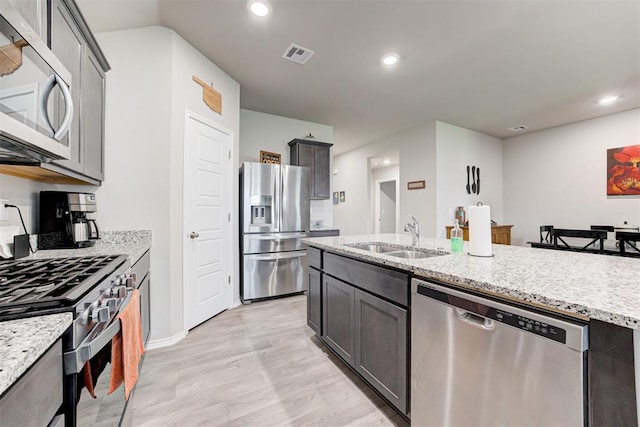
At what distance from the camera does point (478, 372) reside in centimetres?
102

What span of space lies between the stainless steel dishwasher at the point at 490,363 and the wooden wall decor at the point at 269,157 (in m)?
3.33

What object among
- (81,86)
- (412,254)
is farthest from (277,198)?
(81,86)

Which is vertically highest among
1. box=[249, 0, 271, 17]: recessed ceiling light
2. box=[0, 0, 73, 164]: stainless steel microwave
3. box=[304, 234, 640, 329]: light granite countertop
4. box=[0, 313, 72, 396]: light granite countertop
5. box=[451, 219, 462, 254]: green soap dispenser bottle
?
box=[249, 0, 271, 17]: recessed ceiling light

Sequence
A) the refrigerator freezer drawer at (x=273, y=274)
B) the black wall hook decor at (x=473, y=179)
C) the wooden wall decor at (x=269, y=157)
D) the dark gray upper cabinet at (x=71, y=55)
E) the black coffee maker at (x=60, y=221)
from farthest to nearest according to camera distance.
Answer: the black wall hook decor at (x=473, y=179) → the wooden wall decor at (x=269, y=157) → the refrigerator freezer drawer at (x=273, y=274) → the black coffee maker at (x=60, y=221) → the dark gray upper cabinet at (x=71, y=55)

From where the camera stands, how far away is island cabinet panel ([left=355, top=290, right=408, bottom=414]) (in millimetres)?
1381

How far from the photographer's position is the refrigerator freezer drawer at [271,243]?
3328 millimetres

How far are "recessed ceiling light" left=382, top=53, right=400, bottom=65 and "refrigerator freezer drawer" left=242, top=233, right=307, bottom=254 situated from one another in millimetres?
2348

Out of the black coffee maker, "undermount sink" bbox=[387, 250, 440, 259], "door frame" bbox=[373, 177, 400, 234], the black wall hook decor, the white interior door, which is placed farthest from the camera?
"door frame" bbox=[373, 177, 400, 234]

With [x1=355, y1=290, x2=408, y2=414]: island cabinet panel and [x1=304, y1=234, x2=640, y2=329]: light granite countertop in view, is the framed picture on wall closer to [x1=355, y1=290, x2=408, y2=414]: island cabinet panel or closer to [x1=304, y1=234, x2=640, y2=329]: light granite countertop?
[x1=304, y1=234, x2=640, y2=329]: light granite countertop

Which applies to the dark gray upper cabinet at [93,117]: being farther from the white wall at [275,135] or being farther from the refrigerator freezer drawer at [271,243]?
the white wall at [275,135]

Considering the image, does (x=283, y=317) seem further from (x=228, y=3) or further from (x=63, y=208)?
(x=228, y=3)

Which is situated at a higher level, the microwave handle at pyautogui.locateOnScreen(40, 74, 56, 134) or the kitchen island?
the microwave handle at pyautogui.locateOnScreen(40, 74, 56, 134)

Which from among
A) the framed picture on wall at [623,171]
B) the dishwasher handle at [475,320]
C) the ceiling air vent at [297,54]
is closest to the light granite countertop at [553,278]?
the dishwasher handle at [475,320]

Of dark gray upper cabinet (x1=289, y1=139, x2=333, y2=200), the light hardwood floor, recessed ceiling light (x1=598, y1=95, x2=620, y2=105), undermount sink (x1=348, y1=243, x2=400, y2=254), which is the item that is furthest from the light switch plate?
recessed ceiling light (x1=598, y1=95, x2=620, y2=105)
